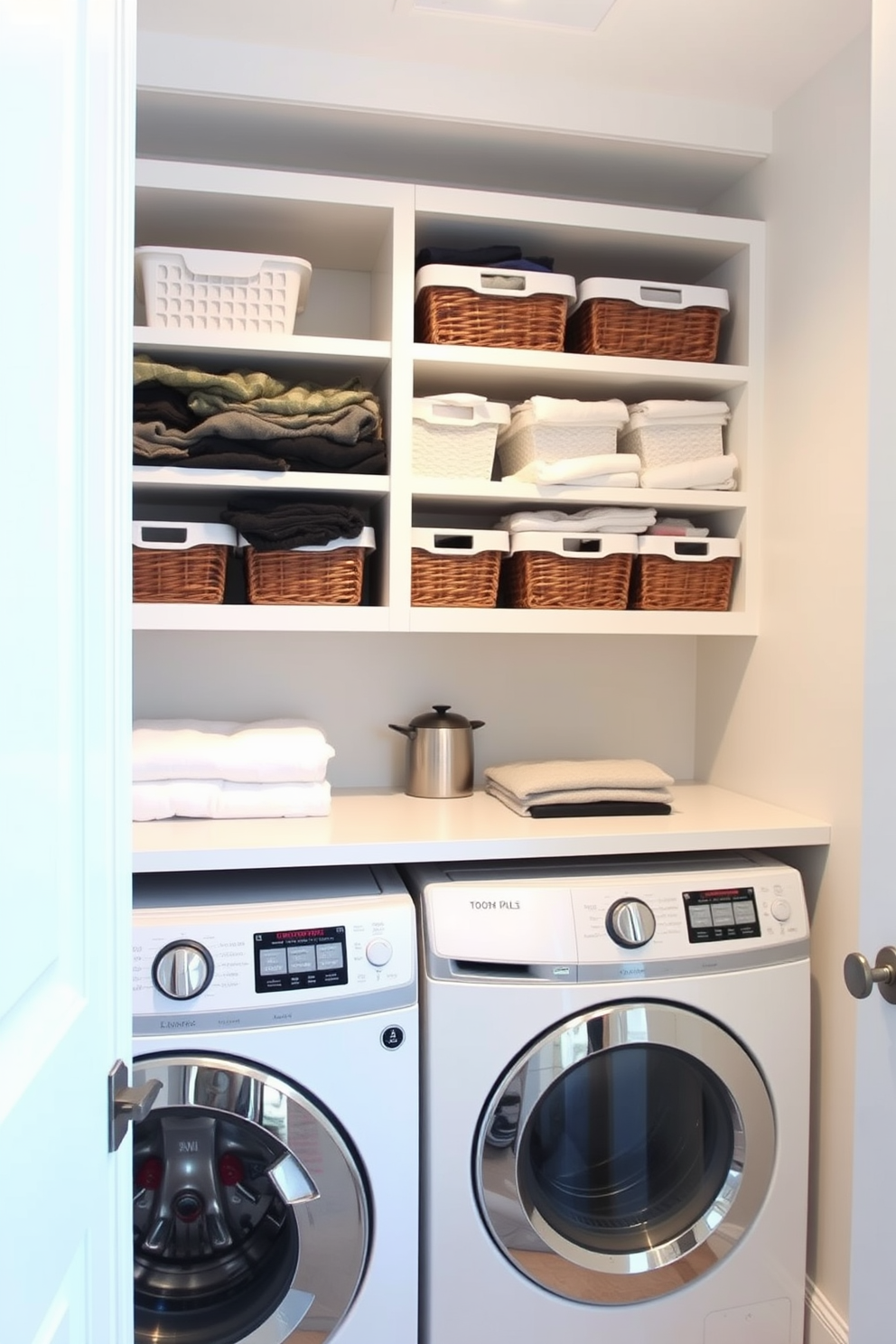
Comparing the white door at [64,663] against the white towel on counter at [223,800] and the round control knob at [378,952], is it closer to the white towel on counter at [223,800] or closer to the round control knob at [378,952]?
the round control knob at [378,952]

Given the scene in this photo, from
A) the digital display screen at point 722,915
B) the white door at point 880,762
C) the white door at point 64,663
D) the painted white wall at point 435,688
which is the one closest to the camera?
the white door at point 64,663

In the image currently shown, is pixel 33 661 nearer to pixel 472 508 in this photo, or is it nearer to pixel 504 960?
pixel 504 960

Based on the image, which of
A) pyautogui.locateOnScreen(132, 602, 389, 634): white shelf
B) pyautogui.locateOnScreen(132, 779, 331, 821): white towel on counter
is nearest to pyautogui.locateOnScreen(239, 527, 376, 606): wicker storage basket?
pyautogui.locateOnScreen(132, 602, 389, 634): white shelf

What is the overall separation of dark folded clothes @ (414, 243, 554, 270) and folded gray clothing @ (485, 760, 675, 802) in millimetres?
998

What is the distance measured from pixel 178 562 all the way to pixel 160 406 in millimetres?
282

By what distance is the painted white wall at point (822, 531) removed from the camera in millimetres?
1719

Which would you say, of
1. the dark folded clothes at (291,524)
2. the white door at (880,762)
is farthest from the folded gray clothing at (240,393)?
the white door at (880,762)

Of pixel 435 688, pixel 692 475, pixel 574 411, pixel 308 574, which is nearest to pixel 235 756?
pixel 308 574

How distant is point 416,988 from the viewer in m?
1.58

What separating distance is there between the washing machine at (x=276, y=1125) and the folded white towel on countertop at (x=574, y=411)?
3.22ft

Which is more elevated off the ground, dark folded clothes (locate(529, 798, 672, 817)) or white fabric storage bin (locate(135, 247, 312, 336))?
white fabric storage bin (locate(135, 247, 312, 336))

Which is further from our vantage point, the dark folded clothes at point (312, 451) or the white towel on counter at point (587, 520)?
the white towel on counter at point (587, 520)

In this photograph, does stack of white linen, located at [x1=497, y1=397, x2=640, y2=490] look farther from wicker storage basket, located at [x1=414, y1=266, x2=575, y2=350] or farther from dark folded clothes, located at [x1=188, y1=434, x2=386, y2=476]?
dark folded clothes, located at [x1=188, y1=434, x2=386, y2=476]

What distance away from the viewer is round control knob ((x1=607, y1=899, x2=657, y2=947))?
5.36ft
